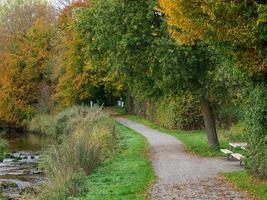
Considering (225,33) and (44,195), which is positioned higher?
(225,33)

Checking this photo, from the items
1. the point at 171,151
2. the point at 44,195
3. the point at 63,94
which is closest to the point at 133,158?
the point at 171,151

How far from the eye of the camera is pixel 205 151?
2167 cm

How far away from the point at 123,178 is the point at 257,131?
4575mm

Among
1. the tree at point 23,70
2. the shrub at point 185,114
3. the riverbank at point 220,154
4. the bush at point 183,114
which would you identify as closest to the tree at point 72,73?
the tree at point 23,70

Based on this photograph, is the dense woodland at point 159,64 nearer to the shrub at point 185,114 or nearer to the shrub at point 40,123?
the shrub at point 185,114

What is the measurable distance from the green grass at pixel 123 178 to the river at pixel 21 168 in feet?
11.7

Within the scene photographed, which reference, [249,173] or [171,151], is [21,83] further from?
[249,173]

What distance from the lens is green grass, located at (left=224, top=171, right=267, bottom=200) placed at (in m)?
12.6

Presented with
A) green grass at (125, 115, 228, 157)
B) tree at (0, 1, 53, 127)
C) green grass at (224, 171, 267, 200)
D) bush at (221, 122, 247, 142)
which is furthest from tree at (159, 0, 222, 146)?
tree at (0, 1, 53, 127)

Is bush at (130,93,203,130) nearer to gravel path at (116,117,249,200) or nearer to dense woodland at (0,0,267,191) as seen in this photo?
dense woodland at (0,0,267,191)

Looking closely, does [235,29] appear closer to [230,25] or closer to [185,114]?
[230,25]

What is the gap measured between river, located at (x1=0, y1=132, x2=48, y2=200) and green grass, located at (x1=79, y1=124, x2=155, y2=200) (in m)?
3.56

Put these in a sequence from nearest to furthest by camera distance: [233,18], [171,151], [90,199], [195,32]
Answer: [233,18] < [195,32] < [90,199] < [171,151]

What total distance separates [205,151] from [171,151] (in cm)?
176
